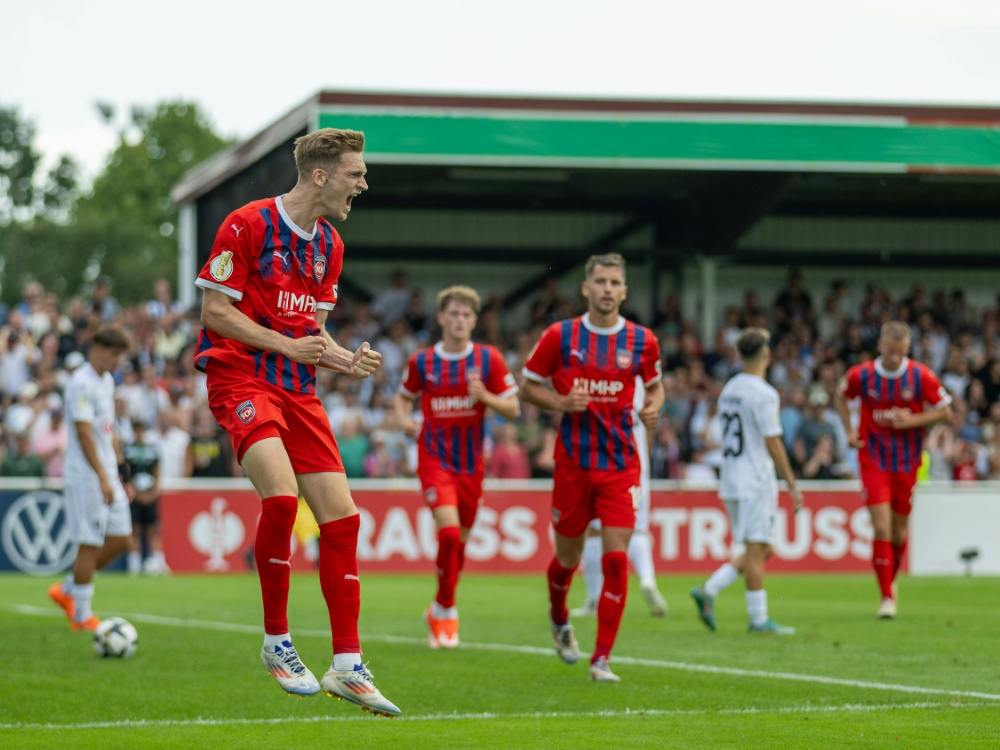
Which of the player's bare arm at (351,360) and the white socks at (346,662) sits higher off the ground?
the player's bare arm at (351,360)

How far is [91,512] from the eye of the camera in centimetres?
1148

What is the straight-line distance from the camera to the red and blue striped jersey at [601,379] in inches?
362

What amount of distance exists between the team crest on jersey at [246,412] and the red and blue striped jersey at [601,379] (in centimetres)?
299

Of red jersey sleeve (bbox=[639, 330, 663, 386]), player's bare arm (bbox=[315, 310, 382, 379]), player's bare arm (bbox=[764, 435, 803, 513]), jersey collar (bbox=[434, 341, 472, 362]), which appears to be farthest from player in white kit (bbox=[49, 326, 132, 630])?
player's bare arm (bbox=[764, 435, 803, 513])

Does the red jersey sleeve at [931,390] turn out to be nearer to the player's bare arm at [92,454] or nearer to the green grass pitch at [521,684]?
the green grass pitch at [521,684]

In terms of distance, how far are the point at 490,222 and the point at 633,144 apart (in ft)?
22.3

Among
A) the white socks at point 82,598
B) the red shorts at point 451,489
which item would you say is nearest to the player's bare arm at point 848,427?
the red shorts at point 451,489

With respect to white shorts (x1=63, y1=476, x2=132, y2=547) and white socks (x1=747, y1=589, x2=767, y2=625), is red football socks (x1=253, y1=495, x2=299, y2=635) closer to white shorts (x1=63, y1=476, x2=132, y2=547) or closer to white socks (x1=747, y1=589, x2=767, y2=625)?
white shorts (x1=63, y1=476, x2=132, y2=547)

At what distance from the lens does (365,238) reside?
3034cm

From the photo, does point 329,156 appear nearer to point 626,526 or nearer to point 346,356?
point 346,356

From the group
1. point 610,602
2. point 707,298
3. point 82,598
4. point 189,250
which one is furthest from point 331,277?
point 189,250

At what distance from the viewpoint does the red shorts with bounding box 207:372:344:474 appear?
21.8 feet

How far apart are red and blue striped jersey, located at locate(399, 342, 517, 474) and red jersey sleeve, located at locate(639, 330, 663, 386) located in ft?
6.30

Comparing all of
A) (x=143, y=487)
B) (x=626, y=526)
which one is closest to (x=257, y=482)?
(x=626, y=526)
